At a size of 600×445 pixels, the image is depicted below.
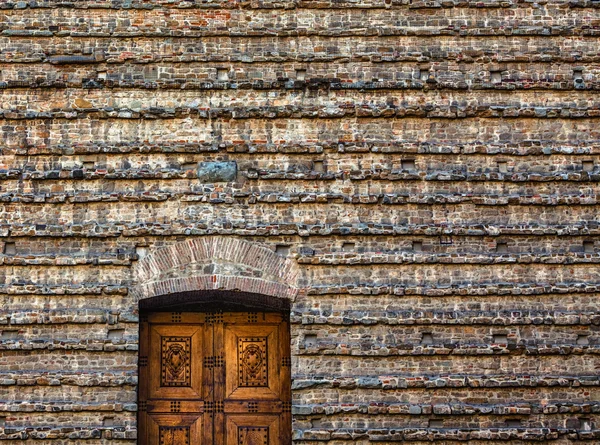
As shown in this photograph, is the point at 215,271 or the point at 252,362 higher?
the point at 215,271

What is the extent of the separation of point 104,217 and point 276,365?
2129 mm

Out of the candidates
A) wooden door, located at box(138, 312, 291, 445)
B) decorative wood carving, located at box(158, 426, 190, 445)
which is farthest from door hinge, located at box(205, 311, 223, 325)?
decorative wood carving, located at box(158, 426, 190, 445)

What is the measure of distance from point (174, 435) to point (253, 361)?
0.99 meters

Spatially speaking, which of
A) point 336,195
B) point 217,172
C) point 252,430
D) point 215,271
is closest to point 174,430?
point 252,430

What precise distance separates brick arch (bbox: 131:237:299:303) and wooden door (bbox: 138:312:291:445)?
0.40m

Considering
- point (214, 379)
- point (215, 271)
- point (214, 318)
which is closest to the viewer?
point (215, 271)

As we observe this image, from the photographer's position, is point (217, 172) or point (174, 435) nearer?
point (174, 435)

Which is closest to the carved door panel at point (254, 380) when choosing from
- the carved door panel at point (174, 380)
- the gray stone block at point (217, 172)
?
the carved door panel at point (174, 380)

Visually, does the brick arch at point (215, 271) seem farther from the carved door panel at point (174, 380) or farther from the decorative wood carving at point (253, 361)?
the decorative wood carving at point (253, 361)

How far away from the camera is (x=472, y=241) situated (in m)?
8.55

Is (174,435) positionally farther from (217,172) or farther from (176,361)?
(217,172)

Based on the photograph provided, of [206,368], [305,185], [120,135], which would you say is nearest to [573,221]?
[305,185]

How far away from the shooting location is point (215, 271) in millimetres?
8359

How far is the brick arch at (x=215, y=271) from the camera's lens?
328 inches
